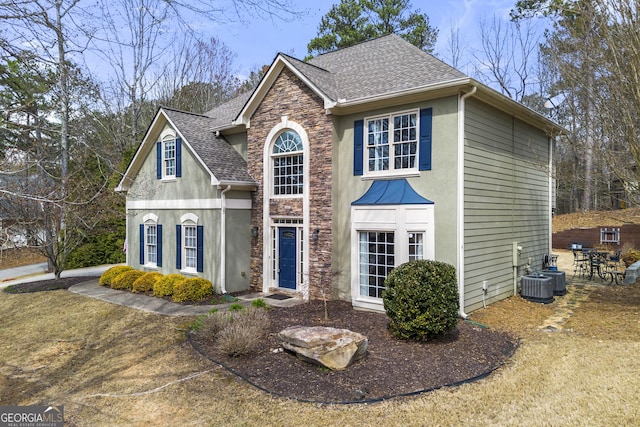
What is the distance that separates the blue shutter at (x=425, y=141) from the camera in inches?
381

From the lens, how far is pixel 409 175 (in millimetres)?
10016

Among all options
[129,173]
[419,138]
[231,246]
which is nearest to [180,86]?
[129,173]

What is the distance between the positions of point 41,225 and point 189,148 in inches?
257

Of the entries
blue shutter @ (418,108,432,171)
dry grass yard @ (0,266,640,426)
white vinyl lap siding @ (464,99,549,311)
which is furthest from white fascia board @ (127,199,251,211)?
white vinyl lap siding @ (464,99,549,311)

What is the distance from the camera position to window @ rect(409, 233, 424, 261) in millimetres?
9711

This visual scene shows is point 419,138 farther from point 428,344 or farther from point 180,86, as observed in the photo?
point 180,86

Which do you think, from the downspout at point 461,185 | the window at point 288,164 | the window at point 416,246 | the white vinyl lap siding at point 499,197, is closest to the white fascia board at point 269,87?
the window at point 288,164

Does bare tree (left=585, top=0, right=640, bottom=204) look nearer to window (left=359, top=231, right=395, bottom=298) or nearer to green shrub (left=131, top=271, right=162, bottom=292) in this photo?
window (left=359, top=231, right=395, bottom=298)

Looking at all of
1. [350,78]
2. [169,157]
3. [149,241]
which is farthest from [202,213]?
[350,78]

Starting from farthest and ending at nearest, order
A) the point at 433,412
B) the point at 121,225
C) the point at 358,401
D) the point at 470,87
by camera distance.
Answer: the point at 121,225 < the point at 470,87 < the point at 358,401 < the point at 433,412

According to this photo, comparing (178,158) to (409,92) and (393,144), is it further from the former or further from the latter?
(409,92)

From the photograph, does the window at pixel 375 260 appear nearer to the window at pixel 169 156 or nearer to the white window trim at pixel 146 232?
the window at pixel 169 156

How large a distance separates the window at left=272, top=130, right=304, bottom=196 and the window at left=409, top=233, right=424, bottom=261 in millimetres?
3932

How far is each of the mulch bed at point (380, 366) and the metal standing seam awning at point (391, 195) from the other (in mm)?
3034
